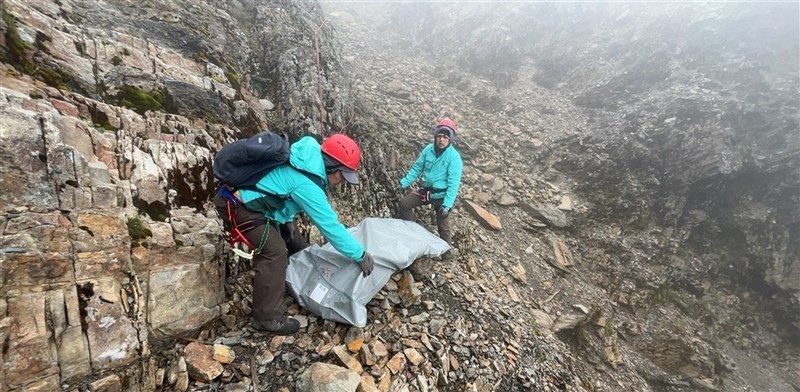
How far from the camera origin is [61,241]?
3.47m

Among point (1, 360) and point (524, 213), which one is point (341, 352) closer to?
point (1, 360)

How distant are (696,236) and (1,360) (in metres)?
15.3

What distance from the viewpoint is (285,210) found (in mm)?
4812

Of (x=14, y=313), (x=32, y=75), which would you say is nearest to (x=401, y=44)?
(x=32, y=75)

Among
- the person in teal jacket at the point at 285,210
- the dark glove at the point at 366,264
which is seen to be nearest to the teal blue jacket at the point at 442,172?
the dark glove at the point at 366,264

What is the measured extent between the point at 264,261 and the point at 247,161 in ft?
4.52

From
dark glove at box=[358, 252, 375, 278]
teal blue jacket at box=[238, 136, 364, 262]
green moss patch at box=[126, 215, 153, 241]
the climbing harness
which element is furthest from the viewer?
dark glove at box=[358, 252, 375, 278]

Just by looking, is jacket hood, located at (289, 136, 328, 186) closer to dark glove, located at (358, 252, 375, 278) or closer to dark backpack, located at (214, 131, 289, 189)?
dark backpack, located at (214, 131, 289, 189)

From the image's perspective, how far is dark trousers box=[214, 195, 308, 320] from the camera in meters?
4.55

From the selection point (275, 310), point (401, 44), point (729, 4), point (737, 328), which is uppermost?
point (729, 4)

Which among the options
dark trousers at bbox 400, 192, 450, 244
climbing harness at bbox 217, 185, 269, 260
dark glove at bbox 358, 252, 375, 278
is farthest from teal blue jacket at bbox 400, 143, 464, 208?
climbing harness at bbox 217, 185, 269, 260

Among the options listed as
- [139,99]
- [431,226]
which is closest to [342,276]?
[139,99]

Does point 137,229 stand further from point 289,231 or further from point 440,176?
point 440,176

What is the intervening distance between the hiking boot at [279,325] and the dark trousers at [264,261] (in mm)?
62
